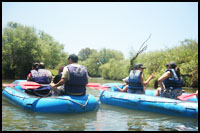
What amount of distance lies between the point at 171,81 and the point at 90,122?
2351 mm

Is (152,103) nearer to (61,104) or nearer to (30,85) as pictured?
(61,104)

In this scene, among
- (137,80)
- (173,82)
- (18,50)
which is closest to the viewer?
(173,82)

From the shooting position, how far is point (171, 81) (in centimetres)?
556

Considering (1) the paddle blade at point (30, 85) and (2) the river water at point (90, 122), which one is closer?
(2) the river water at point (90, 122)

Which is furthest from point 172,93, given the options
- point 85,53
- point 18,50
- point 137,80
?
point 85,53

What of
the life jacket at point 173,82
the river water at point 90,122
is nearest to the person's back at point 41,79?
the river water at point 90,122

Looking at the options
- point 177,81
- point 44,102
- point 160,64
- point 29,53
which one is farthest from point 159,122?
point 29,53

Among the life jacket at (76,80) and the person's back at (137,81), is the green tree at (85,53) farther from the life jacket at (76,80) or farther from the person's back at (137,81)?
the life jacket at (76,80)

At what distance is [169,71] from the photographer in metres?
5.51

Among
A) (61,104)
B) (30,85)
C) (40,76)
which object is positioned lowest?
(61,104)

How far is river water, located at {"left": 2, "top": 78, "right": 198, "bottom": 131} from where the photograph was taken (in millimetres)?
4176

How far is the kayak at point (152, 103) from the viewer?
512cm

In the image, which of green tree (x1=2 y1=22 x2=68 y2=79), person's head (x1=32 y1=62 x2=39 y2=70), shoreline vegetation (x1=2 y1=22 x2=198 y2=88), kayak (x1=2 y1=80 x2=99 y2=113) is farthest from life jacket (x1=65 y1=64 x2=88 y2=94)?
green tree (x1=2 y1=22 x2=68 y2=79)

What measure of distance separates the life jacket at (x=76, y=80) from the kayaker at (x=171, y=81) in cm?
191
